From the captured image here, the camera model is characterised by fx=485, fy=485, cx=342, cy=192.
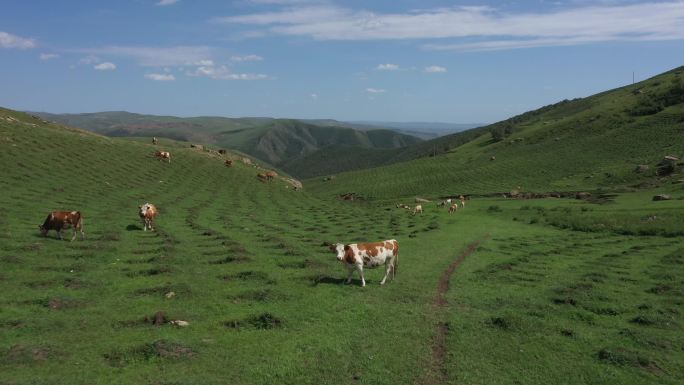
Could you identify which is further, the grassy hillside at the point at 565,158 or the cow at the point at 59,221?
the grassy hillside at the point at 565,158

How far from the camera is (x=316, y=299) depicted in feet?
66.6

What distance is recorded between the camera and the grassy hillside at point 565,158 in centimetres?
9912

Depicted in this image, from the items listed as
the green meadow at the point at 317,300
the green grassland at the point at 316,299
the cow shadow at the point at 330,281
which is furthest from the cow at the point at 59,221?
the cow shadow at the point at 330,281

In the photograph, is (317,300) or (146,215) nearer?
(317,300)

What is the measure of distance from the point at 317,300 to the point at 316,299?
0.15 metres

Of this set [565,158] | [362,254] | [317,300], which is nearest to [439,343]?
[317,300]

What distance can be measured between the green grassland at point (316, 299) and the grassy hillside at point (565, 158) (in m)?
48.3

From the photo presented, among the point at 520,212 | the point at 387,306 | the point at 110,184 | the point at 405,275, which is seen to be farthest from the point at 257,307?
the point at 520,212

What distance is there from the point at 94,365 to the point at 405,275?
16.3 meters

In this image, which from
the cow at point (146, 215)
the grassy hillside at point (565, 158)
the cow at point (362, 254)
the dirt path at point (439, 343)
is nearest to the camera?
the dirt path at point (439, 343)

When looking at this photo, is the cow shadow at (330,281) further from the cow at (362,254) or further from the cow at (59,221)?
the cow at (59,221)

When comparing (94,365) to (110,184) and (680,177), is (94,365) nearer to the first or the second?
(110,184)

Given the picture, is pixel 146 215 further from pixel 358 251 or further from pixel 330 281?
Answer: pixel 358 251

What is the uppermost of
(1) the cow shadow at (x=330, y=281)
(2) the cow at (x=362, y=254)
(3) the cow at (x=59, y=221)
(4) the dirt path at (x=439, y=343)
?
(3) the cow at (x=59, y=221)
